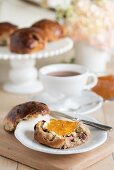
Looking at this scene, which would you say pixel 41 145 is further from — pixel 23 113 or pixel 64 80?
pixel 64 80

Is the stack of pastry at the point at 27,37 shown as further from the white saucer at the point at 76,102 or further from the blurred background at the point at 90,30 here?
the white saucer at the point at 76,102

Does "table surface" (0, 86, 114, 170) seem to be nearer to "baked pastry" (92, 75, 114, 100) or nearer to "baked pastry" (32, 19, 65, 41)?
"baked pastry" (92, 75, 114, 100)

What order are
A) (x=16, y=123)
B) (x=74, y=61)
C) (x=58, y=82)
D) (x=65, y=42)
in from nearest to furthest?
(x=16, y=123) → (x=58, y=82) → (x=65, y=42) → (x=74, y=61)

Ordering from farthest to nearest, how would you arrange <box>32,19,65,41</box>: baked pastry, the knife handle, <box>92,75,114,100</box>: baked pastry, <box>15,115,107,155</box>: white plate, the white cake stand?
<box>32,19,65,41</box>: baked pastry → the white cake stand → <box>92,75,114,100</box>: baked pastry → the knife handle → <box>15,115,107,155</box>: white plate

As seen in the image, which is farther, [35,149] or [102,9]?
[102,9]

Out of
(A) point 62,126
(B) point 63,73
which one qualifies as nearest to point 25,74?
(B) point 63,73

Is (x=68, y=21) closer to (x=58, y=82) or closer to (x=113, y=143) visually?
(x=58, y=82)

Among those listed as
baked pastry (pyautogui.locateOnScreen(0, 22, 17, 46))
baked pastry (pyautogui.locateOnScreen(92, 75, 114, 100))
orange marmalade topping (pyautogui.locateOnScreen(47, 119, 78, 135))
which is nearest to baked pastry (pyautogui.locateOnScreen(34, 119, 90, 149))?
orange marmalade topping (pyautogui.locateOnScreen(47, 119, 78, 135))

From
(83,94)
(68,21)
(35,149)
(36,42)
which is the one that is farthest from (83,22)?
(35,149)
